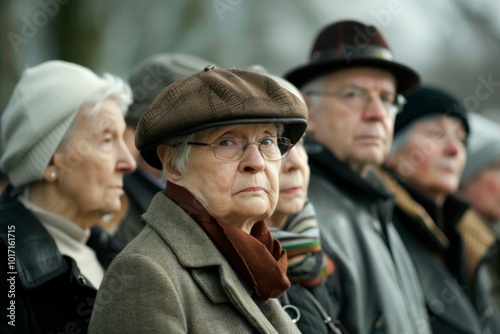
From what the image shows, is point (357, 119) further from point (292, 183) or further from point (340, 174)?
point (292, 183)

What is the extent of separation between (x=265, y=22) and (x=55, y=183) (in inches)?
495

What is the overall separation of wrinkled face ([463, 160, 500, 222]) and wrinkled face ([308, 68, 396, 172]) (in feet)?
Result: 9.83

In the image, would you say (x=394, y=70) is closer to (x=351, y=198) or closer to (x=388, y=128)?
(x=388, y=128)

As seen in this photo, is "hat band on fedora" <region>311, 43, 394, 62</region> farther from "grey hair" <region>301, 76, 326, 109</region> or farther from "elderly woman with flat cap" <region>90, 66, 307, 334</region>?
"elderly woman with flat cap" <region>90, 66, 307, 334</region>

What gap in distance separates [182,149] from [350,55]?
2.66m

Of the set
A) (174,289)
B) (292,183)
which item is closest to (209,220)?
(174,289)

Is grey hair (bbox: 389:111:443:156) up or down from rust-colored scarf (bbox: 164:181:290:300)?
down

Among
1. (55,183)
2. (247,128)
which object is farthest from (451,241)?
(247,128)

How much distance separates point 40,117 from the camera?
4980mm

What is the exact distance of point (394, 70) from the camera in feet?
21.0

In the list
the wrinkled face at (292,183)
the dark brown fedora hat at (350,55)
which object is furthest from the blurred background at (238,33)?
the wrinkled face at (292,183)

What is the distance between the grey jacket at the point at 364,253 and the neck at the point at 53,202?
1.46m

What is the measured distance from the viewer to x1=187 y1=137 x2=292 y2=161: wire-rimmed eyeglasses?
382 cm

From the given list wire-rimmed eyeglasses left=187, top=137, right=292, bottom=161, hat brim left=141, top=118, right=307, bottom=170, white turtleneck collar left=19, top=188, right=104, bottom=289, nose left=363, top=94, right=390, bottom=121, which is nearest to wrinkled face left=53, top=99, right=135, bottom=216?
white turtleneck collar left=19, top=188, right=104, bottom=289
